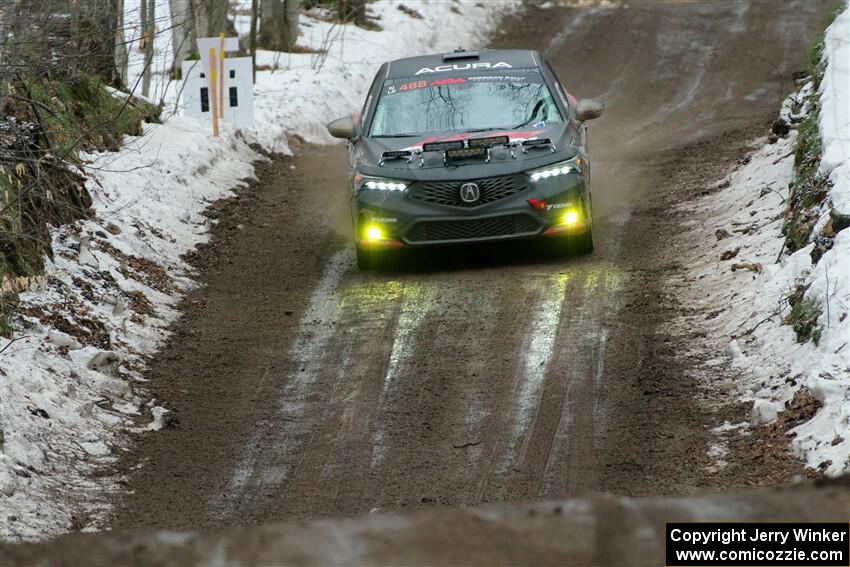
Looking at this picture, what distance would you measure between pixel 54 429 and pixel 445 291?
4.02 metres

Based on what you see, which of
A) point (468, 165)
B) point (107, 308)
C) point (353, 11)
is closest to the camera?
point (107, 308)

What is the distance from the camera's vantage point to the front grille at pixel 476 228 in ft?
36.9

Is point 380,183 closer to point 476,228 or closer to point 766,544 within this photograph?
point 476,228

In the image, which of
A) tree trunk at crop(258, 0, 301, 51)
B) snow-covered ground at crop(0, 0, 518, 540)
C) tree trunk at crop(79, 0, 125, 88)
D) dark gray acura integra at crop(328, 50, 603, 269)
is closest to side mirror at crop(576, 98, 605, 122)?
dark gray acura integra at crop(328, 50, 603, 269)

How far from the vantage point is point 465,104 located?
12086 mm

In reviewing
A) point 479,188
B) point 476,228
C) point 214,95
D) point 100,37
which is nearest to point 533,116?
point 479,188

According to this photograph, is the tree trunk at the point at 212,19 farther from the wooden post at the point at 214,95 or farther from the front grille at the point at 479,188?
the front grille at the point at 479,188

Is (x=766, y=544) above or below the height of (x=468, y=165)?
above

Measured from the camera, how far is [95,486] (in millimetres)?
7602

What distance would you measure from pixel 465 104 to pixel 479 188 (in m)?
1.24

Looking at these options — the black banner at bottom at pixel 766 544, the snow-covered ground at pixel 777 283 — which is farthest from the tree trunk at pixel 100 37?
the black banner at bottom at pixel 766 544

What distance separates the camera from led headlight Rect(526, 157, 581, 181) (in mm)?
11281

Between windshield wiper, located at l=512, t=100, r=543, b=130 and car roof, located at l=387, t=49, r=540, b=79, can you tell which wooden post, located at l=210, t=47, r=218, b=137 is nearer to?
car roof, located at l=387, t=49, r=540, b=79

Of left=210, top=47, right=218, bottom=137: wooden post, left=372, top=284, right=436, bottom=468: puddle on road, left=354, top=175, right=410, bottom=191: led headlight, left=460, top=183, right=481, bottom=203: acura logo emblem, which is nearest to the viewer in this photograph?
left=372, top=284, right=436, bottom=468: puddle on road
